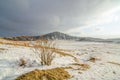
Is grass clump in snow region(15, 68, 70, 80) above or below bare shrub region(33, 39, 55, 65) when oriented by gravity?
below

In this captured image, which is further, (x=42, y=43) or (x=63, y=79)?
(x=42, y=43)

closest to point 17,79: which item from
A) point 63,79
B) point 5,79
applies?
point 5,79

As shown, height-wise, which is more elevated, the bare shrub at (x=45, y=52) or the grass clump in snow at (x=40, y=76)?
the bare shrub at (x=45, y=52)

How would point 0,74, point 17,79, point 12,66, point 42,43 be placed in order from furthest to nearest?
point 42,43, point 12,66, point 0,74, point 17,79

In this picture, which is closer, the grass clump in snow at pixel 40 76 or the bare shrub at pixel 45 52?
the grass clump in snow at pixel 40 76

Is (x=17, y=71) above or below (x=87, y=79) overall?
above

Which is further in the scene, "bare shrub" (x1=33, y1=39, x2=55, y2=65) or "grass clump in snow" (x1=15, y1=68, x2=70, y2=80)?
"bare shrub" (x1=33, y1=39, x2=55, y2=65)

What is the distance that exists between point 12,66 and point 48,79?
4.18 metres

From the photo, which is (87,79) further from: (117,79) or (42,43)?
(42,43)

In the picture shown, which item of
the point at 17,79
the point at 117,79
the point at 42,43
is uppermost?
the point at 42,43

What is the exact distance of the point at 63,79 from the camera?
1017 centimetres

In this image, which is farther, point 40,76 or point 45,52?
point 45,52

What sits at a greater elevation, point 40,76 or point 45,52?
point 45,52

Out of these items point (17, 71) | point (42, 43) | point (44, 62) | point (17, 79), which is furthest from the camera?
point (42, 43)
